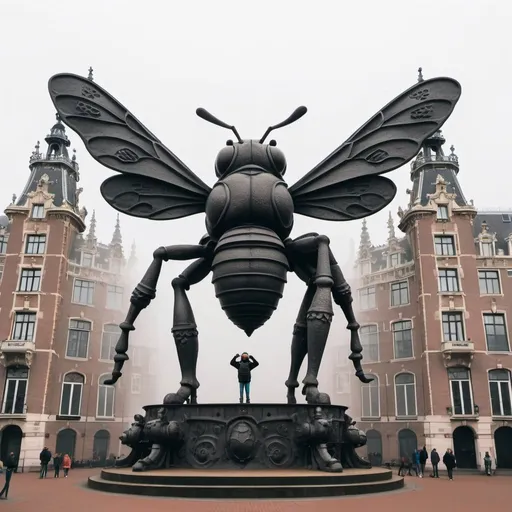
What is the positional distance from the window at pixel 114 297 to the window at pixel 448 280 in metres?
20.1

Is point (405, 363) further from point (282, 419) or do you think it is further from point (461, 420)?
point (282, 419)

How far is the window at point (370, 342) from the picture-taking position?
3071cm

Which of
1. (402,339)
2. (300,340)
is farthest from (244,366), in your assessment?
(402,339)

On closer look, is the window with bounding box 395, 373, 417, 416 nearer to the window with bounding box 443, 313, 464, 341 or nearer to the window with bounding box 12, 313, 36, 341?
the window with bounding box 443, 313, 464, 341

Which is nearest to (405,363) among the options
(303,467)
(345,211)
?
(345,211)

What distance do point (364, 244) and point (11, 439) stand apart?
24502mm

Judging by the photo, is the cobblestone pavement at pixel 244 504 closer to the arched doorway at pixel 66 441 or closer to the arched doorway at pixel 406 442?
the arched doorway at pixel 406 442

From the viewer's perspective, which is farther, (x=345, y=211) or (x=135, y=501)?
(x=345, y=211)

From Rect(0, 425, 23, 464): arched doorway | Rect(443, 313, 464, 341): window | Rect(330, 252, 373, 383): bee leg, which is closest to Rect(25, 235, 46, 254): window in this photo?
Rect(0, 425, 23, 464): arched doorway

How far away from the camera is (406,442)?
27719mm

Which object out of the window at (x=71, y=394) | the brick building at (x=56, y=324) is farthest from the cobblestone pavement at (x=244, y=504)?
the window at (x=71, y=394)

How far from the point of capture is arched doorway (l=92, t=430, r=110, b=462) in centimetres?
2889

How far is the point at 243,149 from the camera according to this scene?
9641 mm

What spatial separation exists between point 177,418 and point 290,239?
3779 millimetres
